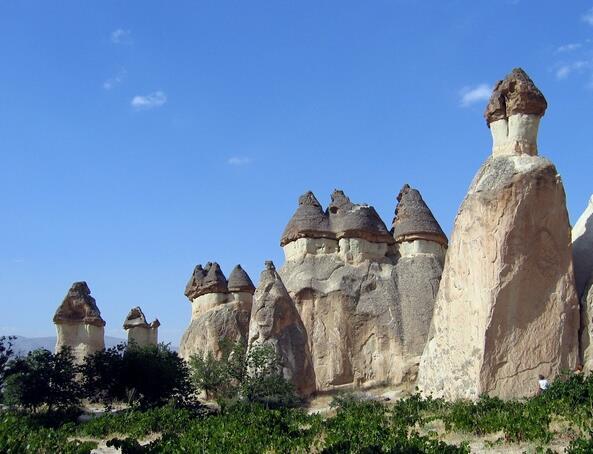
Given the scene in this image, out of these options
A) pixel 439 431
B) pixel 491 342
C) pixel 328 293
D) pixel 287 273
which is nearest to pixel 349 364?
pixel 328 293

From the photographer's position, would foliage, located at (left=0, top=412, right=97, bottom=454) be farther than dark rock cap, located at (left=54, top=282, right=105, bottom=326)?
No

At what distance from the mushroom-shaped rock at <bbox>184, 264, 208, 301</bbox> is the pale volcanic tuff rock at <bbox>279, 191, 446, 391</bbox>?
4121mm

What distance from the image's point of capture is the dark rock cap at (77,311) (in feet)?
87.0

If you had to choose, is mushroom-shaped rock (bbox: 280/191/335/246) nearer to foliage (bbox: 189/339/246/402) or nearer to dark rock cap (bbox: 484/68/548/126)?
foliage (bbox: 189/339/246/402)

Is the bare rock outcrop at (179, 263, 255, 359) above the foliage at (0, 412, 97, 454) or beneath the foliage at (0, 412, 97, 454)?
above

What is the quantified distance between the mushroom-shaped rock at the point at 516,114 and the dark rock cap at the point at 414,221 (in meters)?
9.62

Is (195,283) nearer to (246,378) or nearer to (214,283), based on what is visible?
(214,283)

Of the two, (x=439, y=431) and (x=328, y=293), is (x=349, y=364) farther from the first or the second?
(x=439, y=431)

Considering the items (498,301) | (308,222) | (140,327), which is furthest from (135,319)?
(498,301)

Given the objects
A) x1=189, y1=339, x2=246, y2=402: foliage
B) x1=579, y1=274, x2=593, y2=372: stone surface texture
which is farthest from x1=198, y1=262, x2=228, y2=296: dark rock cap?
x1=579, y1=274, x2=593, y2=372: stone surface texture

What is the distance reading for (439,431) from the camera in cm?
1197

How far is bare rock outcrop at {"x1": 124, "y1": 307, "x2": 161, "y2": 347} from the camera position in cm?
3127

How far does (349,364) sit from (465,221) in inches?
369

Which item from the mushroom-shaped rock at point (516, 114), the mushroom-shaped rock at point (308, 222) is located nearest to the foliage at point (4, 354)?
the mushroom-shaped rock at point (308, 222)
